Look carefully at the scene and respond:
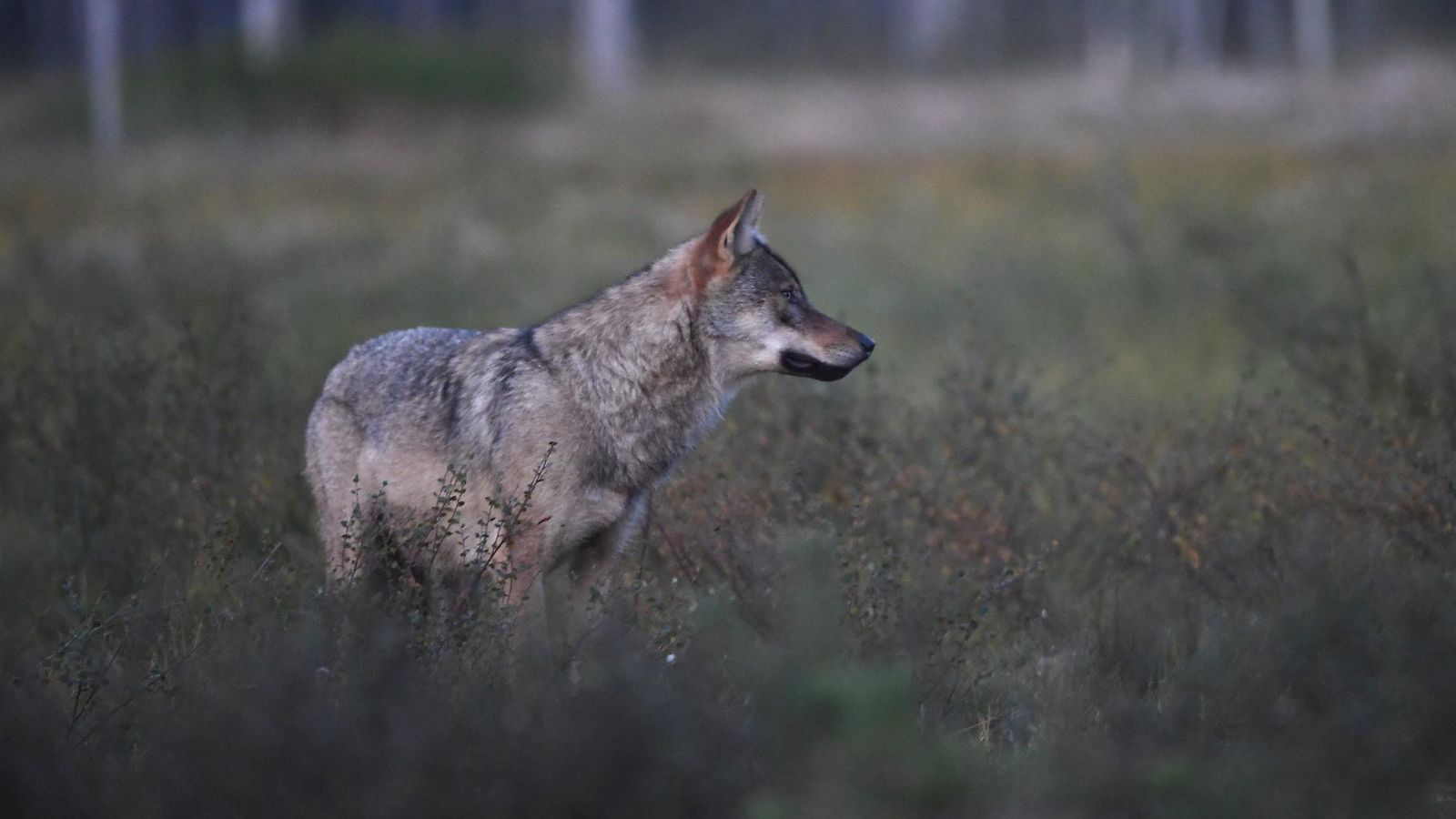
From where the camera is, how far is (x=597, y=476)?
509cm

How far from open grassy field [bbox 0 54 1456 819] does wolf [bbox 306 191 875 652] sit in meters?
0.38

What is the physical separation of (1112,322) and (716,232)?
734 cm

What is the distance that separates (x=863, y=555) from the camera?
17.1 ft

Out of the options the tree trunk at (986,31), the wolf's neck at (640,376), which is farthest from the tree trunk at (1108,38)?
the wolf's neck at (640,376)

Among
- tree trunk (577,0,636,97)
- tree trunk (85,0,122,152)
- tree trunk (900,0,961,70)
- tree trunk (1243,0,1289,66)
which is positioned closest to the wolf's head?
tree trunk (85,0,122,152)

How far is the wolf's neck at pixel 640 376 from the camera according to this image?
520cm

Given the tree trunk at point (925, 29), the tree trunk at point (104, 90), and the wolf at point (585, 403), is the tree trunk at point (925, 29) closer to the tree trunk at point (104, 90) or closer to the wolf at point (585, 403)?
the tree trunk at point (104, 90)

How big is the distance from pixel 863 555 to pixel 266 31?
31386 mm

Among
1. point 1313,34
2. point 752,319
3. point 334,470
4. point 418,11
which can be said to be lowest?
point 334,470

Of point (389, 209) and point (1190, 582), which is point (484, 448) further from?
point (389, 209)

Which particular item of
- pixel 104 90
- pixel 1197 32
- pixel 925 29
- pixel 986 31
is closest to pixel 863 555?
pixel 104 90

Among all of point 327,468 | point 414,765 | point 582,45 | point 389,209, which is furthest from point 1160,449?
point 582,45

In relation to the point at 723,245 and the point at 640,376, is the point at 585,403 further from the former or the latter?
the point at 723,245

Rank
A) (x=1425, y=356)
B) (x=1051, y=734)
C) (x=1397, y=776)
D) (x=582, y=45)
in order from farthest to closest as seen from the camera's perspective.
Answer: (x=582, y=45) < (x=1425, y=356) < (x=1051, y=734) < (x=1397, y=776)
